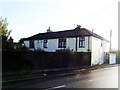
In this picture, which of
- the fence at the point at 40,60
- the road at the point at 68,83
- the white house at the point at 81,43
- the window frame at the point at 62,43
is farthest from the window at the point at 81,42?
the road at the point at 68,83

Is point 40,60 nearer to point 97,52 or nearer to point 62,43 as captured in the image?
point 62,43

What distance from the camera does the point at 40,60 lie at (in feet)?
33.2

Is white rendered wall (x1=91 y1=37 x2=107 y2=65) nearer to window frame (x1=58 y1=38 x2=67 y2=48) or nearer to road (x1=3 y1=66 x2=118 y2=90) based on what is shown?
window frame (x1=58 y1=38 x2=67 y2=48)

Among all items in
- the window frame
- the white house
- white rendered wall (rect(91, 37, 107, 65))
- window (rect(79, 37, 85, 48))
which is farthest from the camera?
the window frame

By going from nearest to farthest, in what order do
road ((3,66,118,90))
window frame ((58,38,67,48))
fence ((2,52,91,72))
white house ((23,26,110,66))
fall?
1. road ((3,66,118,90))
2. fence ((2,52,91,72))
3. white house ((23,26,110,66))
4. window frame ((58,38,67,48))

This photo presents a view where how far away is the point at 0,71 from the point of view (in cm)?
785

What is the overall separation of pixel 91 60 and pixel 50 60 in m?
7.06

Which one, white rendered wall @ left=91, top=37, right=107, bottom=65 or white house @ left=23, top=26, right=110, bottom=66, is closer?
white house @ left=23, top=26, right=110, bottom=66

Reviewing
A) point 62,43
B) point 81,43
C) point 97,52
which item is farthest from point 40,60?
point 97,52

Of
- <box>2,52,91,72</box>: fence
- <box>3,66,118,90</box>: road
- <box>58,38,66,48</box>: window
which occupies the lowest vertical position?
<box>3,66,118,90</box>: road

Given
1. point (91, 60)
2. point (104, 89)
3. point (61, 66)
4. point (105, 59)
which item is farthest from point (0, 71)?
point (105, 59)

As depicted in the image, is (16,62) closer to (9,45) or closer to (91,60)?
(9,45)

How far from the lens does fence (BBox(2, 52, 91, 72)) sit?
839cm

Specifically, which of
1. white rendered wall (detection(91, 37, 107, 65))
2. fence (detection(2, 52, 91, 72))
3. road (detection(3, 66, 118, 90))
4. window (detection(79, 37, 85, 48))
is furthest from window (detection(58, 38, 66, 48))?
road (detection(3, 66, 118, 90))
